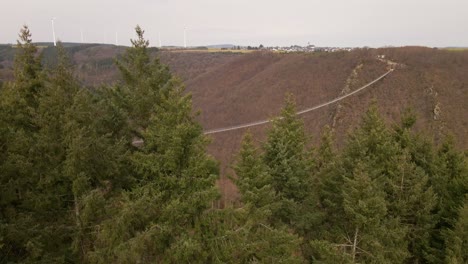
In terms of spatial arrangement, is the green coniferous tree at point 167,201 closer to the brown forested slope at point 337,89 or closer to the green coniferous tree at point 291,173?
the green coniferous tree at point 291,173

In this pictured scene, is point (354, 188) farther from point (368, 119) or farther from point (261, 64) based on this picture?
point (261, 64)

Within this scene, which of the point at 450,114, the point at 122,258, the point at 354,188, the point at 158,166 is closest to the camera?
the point at 122,258

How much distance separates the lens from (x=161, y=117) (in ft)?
37.7

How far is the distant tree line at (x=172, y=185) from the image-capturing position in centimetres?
1059

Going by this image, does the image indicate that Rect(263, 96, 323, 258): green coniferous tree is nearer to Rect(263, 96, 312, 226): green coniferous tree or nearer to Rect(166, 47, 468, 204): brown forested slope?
Rect(263, 96, 312, 226): green coniferous tree

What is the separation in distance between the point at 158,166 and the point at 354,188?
7.64 m

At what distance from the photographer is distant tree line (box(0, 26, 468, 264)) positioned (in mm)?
10594

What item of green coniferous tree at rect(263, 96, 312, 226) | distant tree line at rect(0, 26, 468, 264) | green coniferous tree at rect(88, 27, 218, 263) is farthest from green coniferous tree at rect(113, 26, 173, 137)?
green coniferous tree at rect(263, 96, 312, 226)

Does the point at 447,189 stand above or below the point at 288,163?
below

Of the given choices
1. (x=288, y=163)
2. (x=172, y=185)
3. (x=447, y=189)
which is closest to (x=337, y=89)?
(x=447, y=189)

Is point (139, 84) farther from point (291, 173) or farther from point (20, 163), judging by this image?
point (291, 173)

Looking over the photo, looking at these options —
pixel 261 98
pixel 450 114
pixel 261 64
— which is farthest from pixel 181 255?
pixel 261 64

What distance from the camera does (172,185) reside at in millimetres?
10680

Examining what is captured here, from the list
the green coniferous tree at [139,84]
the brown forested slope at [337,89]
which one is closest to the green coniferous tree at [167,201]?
the green coniferous tree at [139,84]
